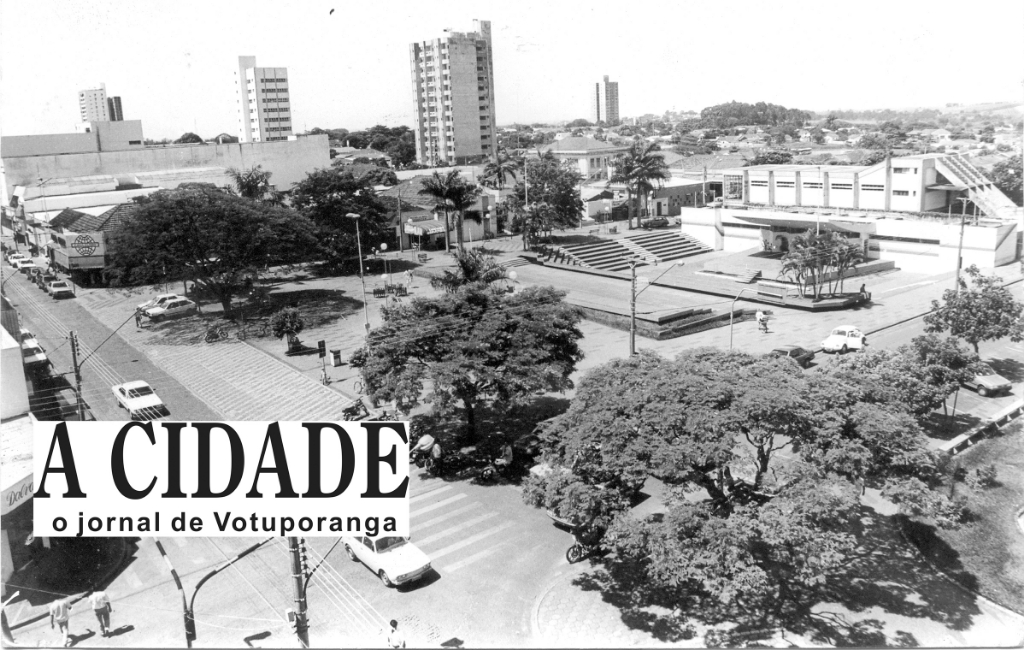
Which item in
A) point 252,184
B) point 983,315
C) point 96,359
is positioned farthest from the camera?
point 252,184

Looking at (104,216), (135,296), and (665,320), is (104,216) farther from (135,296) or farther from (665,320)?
(665,320)

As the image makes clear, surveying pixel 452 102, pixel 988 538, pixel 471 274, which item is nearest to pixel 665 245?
pixel 471 274

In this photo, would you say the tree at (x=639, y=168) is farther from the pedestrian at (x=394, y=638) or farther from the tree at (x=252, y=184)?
the pedestrian at (x=394, y=638)

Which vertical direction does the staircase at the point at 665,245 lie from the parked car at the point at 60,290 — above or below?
below

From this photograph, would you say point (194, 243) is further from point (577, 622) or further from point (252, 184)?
point (252, 184)

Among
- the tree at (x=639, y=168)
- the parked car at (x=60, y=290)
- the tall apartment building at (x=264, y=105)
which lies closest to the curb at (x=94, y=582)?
the parked car at (x=60, y=290)

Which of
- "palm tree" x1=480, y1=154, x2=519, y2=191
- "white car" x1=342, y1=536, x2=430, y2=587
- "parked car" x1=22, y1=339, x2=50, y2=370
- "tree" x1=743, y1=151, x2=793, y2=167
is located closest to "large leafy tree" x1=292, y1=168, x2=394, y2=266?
"parked car" x1=22, y1=339, x2=50, y2=370
